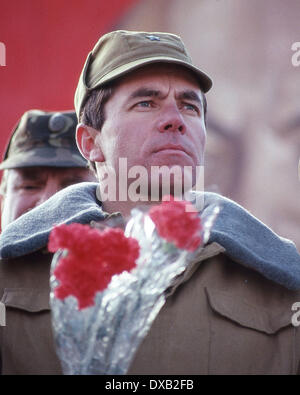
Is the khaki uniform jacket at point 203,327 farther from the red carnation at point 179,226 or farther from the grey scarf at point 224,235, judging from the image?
the red carnation at point 179,226

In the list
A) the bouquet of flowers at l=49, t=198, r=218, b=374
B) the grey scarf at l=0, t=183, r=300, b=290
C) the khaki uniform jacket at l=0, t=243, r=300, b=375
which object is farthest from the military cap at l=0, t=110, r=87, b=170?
the bouquet of flowers at l=49, t=198, r=218, b=374

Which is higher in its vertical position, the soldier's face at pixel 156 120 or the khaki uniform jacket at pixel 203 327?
the soldier's face at pixel 156 120

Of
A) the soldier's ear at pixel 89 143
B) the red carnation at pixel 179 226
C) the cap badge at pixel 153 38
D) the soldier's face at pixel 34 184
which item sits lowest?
the soldier's face at pixel 34 184

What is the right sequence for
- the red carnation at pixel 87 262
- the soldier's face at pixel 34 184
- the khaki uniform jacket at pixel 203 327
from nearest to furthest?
1. the red carnation at pixel 87 262
2. the khaki uniform jacket at pixel 203 327
3. the soldier's face at pixel 34 184

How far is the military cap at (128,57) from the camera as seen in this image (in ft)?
5.74

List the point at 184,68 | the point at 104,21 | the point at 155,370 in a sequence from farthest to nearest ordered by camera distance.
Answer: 1. the point at 104,21
2. the point at 184,68
3. the point at 155,370

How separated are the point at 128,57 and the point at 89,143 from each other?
10.5 inches

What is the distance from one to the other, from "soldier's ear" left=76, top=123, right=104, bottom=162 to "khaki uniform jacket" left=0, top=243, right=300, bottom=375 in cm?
35

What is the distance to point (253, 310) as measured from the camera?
1.61 metres

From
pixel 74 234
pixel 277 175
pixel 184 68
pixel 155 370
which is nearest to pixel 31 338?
pixel 155 370

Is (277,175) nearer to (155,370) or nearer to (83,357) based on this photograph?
(155,370)

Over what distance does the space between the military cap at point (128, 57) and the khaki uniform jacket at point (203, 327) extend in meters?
0.46

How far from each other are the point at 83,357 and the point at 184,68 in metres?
0.91

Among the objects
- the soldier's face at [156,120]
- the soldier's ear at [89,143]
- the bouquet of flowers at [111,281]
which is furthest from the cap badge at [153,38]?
the bouquet of flowers at [111,281]
